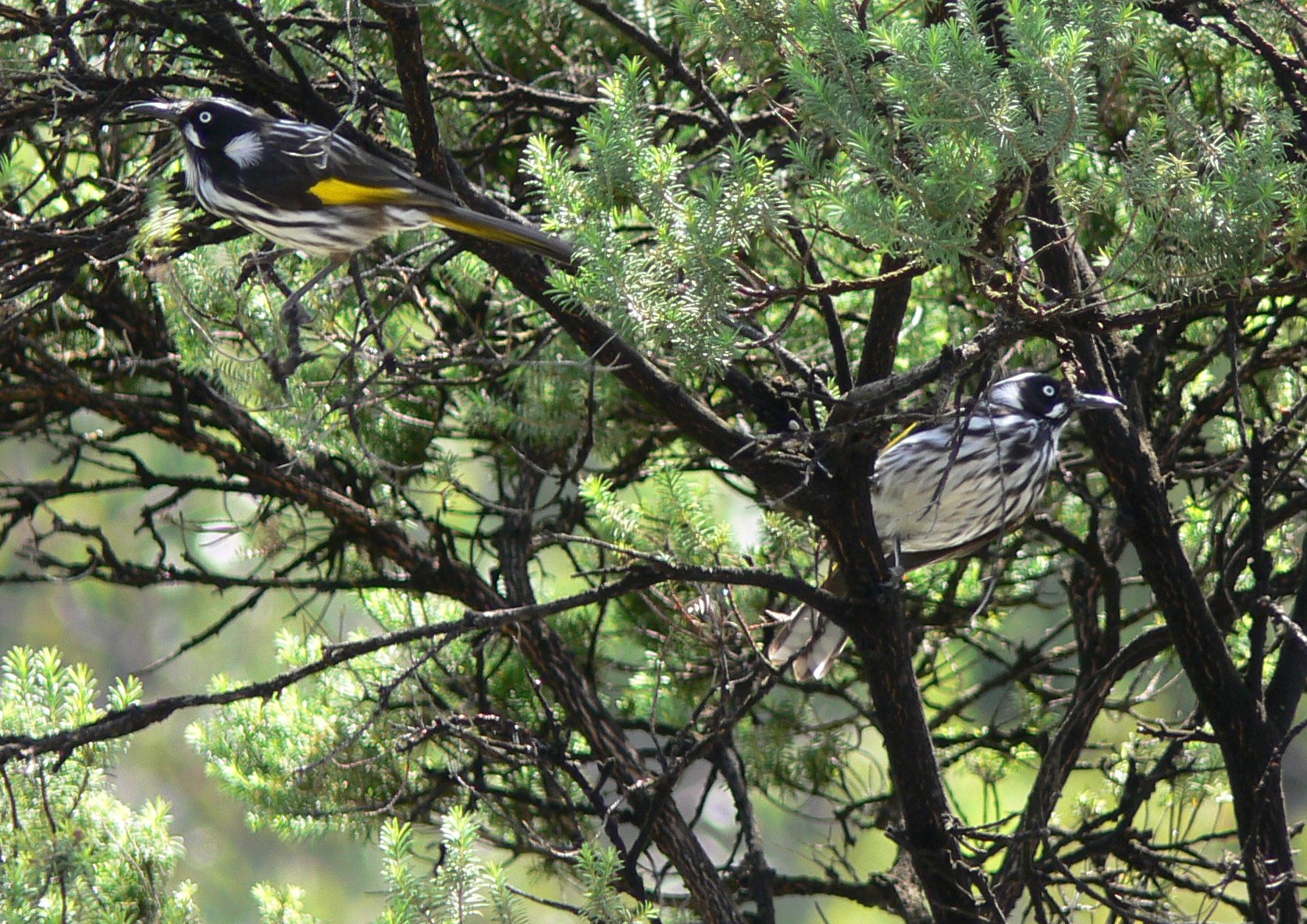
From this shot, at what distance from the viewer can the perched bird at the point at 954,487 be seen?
13.6 ft

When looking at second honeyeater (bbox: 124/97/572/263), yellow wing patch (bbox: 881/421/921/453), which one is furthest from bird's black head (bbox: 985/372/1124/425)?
second honeyeater (bbox: 124/97/572/263)

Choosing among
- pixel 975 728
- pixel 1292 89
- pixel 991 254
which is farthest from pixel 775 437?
pixel 975 728

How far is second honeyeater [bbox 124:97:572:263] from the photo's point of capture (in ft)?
10.9

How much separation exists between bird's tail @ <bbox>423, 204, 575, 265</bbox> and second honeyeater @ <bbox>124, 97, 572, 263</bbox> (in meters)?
0.04

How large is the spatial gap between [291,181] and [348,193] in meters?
0.14

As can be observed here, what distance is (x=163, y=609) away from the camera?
12500 millimetres

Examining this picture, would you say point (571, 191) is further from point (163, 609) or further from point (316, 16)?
point (163, 609)

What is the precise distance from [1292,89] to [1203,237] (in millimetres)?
1259

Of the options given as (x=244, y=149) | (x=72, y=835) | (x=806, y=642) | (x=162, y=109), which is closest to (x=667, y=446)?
(x=806, y=642)

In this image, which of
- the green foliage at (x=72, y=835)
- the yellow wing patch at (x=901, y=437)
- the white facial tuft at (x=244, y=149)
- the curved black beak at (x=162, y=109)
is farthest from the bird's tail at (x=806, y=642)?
the curved black beak at (x=162, y=109)

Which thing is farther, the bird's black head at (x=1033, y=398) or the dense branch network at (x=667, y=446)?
the bird's black head at (x=1033, y=398)

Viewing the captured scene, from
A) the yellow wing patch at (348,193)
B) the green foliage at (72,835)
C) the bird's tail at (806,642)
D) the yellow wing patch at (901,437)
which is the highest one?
the yellow wing patch at (901,437)

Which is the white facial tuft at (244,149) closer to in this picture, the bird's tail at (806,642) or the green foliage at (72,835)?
the green foliage at (72,835)

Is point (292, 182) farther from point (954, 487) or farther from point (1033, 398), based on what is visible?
point (1033, 398)
